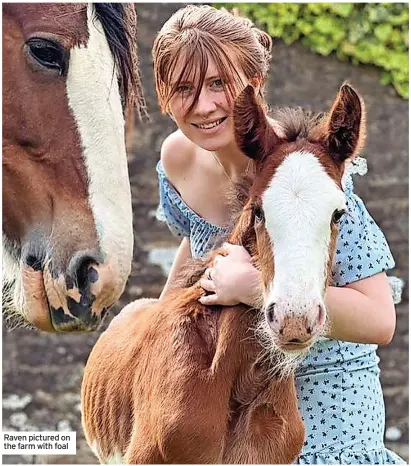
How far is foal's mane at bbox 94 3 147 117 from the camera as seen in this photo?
1.69 meters

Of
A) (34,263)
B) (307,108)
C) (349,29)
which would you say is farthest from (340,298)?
(349,29)

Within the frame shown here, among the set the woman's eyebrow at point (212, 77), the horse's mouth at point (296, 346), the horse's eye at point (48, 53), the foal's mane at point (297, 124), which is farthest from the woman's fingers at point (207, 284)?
the horse's eye at point (48, 53)

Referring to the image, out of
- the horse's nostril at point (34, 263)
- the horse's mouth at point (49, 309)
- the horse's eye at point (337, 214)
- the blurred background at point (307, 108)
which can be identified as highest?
the horse's eye at point (337, 214)

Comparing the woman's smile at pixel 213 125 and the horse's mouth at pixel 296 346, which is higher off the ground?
the woman's smile at pixel 213 125

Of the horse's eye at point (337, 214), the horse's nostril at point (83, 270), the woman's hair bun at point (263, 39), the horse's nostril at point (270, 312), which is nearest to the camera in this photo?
the horse's nostril at point (83, 270)

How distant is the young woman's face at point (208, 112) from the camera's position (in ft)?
6.55

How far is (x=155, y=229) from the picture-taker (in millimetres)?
4109

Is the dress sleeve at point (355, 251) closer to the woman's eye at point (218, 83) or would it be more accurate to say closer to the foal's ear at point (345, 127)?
the foal's ear at point (345, 127)

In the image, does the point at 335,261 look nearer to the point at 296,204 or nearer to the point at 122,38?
the point at 296,204

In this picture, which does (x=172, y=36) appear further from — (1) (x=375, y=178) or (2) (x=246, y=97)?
(1) (x=375, y=178)

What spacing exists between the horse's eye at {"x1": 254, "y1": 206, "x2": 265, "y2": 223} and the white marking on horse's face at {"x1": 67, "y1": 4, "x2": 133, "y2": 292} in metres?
0.30

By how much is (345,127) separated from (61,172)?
0.62 metres

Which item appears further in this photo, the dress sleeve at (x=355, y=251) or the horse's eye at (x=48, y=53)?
the dress sleeve at (x=355, y=251)

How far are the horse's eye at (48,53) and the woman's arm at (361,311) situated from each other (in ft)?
2.38
